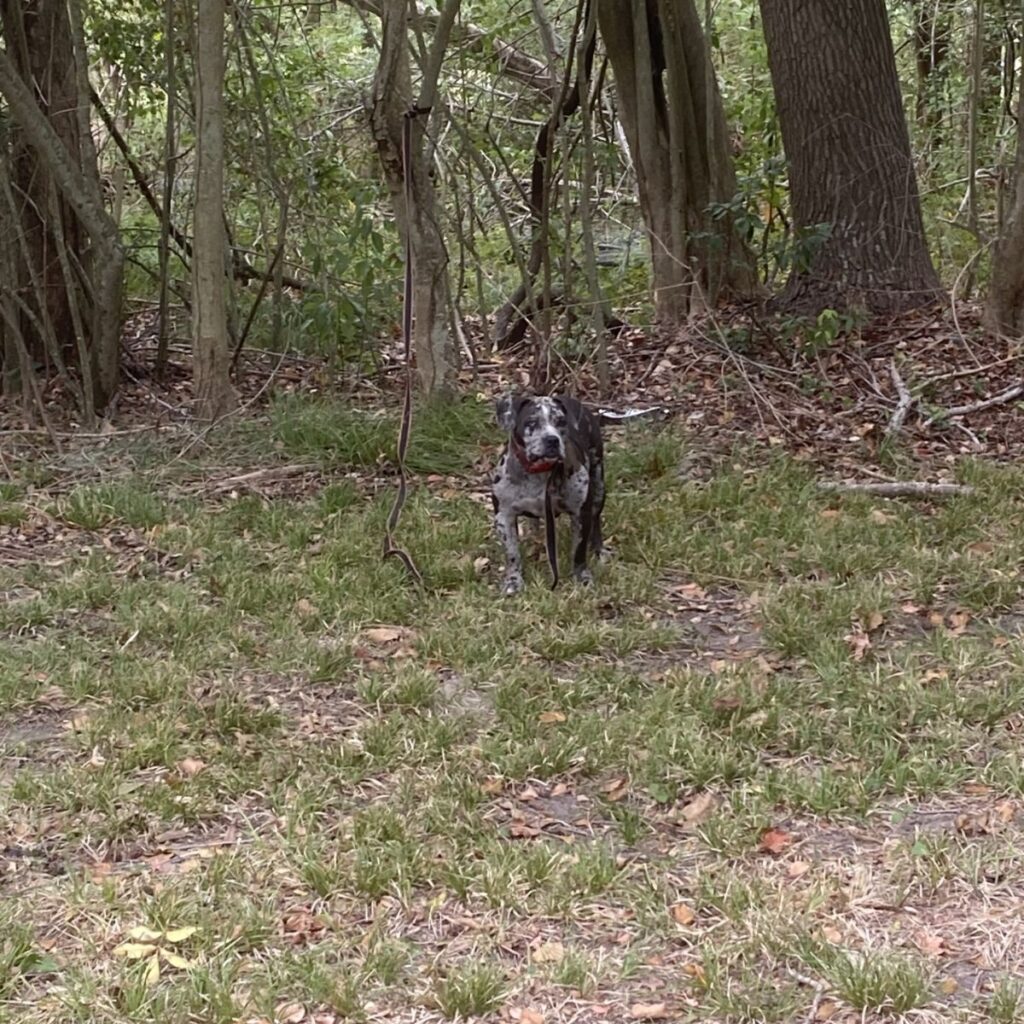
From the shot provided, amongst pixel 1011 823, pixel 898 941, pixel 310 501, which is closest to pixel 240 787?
pixel 898 941

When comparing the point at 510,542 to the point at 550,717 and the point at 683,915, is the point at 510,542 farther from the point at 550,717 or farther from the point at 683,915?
the point at 683,915

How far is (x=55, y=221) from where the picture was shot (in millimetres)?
7219

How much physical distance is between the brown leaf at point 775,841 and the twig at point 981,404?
165 inches

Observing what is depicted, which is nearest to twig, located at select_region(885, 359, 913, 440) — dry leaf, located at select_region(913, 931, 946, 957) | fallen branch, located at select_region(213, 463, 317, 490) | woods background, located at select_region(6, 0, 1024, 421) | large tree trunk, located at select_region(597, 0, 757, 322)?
woods background, located at select_region(6, 0, 1024, 421)

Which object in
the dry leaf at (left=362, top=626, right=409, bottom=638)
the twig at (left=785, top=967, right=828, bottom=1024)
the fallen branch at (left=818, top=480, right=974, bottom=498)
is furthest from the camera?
the fallen branch at (left=818, top=480, right=974, bottom=498)

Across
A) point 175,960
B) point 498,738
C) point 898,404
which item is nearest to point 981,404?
point 898,404

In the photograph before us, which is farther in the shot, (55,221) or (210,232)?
(55,221)

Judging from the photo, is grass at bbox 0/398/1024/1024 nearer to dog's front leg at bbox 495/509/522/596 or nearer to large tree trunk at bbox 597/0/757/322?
dog's front leg at bbox 495/509/522/596

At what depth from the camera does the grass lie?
9.60ft

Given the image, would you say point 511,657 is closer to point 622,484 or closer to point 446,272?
point 622,484

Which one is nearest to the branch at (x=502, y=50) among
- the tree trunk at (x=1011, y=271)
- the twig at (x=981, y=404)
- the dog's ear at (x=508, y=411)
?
the tree trunk at (x=1011, y=271)

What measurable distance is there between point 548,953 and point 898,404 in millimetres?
5151

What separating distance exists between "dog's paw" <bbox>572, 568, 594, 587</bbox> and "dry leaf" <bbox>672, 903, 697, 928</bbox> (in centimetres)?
225

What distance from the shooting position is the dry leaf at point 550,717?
4.17 metres
